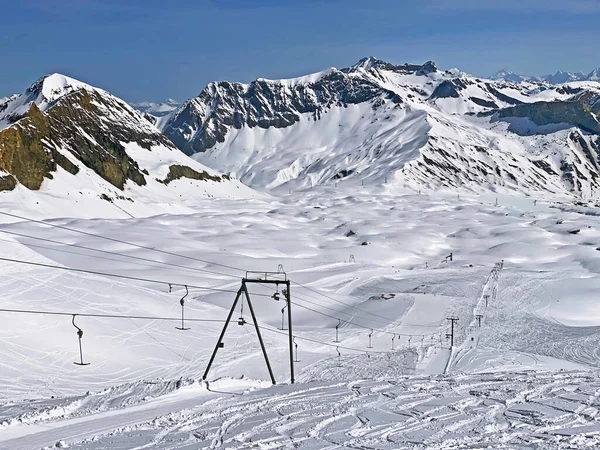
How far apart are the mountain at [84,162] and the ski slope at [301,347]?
116ft

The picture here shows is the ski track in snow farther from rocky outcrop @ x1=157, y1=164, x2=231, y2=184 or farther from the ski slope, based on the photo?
rocky outcrop @ x1=157, y1=164, x2=231, y2=184

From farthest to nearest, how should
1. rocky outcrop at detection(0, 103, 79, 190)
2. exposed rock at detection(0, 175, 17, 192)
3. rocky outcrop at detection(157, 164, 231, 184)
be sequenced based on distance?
rocky outcrop at detection(157, 164, 231, 184), rocky outcrop at detection(0, 103, 79, 190), exposed rock at detection(0, 175, 17, 192)

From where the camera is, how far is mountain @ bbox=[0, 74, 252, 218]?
131 meters

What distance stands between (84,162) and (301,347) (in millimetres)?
127340

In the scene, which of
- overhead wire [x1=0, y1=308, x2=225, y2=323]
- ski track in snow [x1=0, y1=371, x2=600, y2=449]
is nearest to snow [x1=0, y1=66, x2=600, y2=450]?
ski track in snow [x1=0, y1=371, x2=600, y2=449]

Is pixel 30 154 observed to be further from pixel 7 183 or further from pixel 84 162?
pixel 84 162

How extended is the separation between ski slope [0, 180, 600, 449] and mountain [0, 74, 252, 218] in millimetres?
35491

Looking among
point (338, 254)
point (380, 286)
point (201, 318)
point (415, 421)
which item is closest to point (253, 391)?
point (415, 421)

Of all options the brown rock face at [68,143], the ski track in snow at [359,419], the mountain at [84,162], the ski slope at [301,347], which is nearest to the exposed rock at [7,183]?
the mountain at [84,162]

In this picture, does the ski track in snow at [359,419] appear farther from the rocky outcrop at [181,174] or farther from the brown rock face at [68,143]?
the rocky outcrop at [181,174]

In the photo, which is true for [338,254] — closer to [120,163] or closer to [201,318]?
[201,318]

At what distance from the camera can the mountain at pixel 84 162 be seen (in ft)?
430

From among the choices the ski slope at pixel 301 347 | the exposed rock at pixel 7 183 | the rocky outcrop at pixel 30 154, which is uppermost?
the rocky outcrop at pixel 30 154

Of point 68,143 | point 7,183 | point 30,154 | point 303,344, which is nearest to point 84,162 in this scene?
point 68,143
